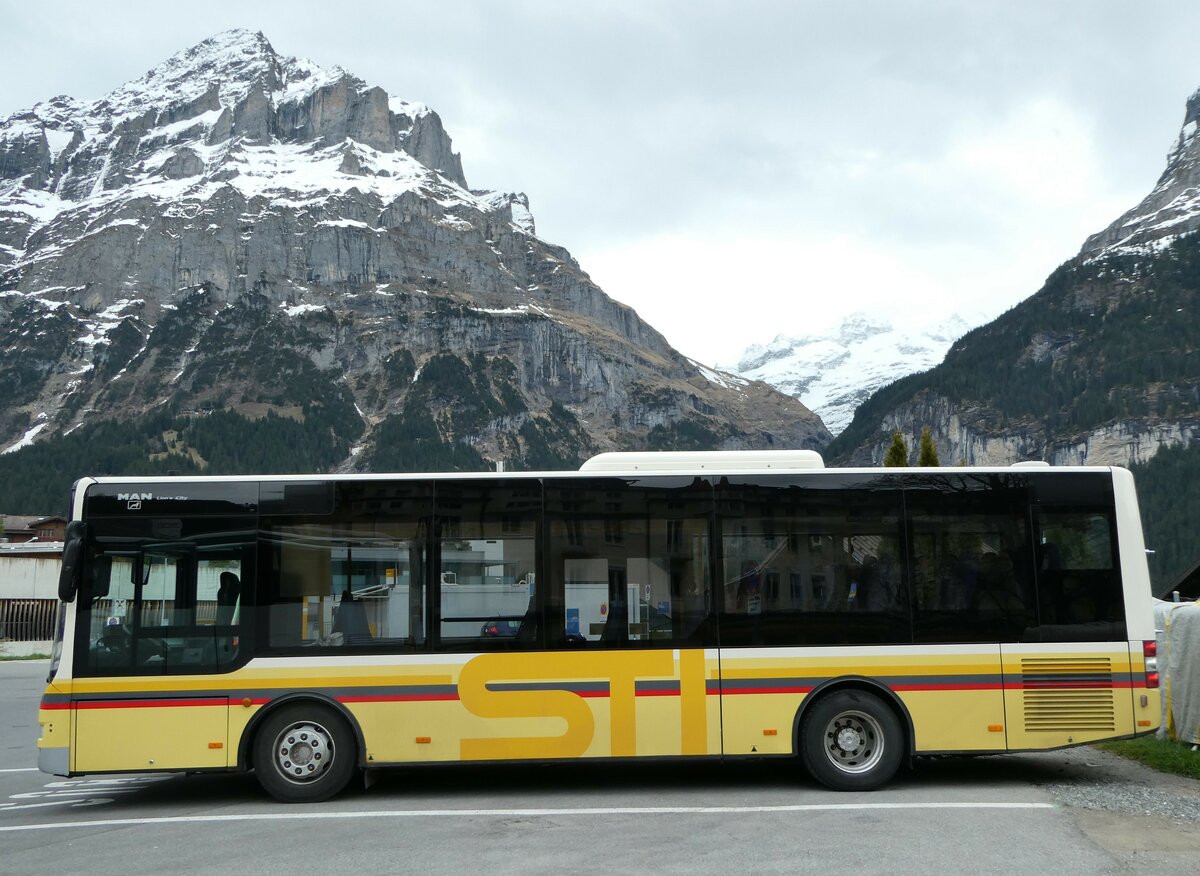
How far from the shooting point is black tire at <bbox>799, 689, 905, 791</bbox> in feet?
36.7

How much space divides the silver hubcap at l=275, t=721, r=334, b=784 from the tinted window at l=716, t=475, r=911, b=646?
4.15 m

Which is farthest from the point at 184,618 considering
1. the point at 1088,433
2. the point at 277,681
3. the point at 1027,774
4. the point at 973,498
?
the point at 1088,433

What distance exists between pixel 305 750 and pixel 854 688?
5569mm

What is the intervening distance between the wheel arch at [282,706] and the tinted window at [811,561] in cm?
378

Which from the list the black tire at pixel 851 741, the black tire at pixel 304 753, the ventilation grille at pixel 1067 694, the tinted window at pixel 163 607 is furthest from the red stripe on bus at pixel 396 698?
the ventilation grille at pixel 1067 694

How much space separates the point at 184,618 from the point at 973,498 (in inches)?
323

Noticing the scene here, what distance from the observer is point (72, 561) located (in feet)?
35.9

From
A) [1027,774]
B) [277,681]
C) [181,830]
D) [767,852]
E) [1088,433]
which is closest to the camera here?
[767,852]

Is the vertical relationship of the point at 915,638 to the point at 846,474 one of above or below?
below

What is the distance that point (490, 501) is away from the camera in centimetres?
1157

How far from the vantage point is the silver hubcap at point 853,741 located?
36.9 ft

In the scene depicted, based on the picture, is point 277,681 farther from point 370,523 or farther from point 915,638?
point 915,638

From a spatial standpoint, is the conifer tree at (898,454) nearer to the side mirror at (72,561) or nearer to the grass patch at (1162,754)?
the grass patch at (1162,754)

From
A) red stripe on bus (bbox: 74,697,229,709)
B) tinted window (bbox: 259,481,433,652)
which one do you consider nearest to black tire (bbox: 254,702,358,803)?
red stripe on bus (bbox: 74,697,229,709)
